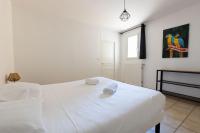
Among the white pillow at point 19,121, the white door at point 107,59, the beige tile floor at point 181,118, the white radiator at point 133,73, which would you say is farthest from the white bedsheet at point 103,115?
the white door at point 107,59

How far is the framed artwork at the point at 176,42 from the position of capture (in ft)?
9.03

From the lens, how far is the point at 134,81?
13.5ft

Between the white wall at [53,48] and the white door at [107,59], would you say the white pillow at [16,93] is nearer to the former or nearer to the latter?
the white wall at [53,48]

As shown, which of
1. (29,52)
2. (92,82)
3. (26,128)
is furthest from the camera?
(29,52)

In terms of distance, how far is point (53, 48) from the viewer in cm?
314

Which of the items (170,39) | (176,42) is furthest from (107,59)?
(176,42)

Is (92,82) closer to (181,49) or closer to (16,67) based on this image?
(16,67)

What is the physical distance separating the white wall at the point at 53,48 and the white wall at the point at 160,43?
181 cm

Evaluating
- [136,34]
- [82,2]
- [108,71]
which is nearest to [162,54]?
[136,34]

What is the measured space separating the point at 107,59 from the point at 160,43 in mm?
1941

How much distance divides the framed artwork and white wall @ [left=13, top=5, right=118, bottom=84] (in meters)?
2.21

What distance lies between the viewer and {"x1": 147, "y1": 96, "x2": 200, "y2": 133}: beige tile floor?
1.54 metres

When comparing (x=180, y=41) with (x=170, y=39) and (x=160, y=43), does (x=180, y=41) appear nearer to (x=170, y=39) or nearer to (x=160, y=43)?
(x=170, y=39)

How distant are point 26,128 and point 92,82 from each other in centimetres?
139
